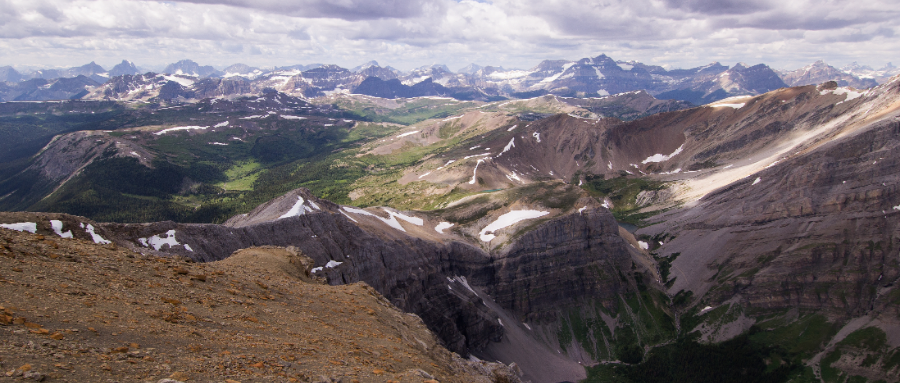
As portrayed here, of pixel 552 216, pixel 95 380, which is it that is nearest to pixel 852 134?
pixel 552 216

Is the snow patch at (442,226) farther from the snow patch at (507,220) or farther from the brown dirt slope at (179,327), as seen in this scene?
the brown dirt slope at (179,327)

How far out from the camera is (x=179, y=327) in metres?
20.0

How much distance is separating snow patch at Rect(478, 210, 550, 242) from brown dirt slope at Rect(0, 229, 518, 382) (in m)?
75.5

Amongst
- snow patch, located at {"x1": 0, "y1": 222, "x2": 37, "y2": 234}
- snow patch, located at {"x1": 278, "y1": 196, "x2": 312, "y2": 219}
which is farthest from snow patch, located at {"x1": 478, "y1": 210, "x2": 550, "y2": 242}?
snow patch, located at {"x1": 0, "y1": 222, "x2": 37, "y2": 234}

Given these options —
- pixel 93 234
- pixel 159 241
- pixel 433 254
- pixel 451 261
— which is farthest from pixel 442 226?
pixel 93 234

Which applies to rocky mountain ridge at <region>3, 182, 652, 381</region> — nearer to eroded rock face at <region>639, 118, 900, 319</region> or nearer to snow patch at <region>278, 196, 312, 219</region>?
snow patch at <region>278, 196, 312, 219</region>

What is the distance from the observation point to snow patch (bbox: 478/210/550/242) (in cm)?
10931

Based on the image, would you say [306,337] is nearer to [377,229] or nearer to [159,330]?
[159,330]

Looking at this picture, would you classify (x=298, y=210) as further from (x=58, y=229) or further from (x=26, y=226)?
(x=26, y=226)

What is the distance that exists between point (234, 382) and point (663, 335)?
12118 centimetres

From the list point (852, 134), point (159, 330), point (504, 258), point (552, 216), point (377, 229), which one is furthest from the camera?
point (852, 134)

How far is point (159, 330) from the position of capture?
1889cm

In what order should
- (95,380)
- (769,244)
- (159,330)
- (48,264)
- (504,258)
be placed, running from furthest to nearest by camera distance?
(769,244), (504,258), (48,264), (159,330), (95,380)

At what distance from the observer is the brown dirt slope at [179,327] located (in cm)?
1491
